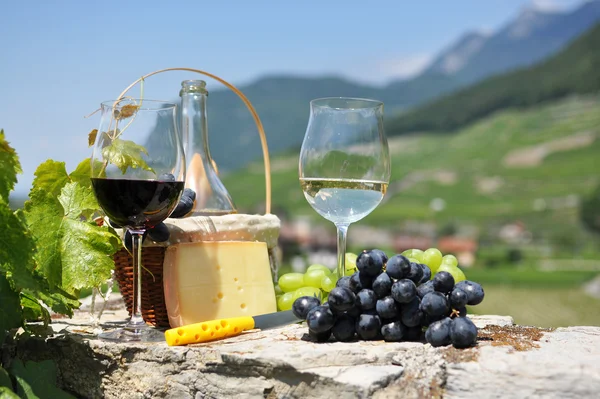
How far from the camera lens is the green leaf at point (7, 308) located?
1.81 m

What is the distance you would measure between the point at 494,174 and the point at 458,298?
98176 mm

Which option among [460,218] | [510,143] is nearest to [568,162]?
[510,143]

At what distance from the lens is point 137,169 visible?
184 centimetres

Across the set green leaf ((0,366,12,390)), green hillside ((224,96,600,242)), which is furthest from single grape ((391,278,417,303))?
green hillside ((224,96,600,242))

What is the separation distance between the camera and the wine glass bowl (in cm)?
180

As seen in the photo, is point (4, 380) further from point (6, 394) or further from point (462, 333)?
point (462, 333)

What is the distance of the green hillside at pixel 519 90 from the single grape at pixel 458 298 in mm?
116667

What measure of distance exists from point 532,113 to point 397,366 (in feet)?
386

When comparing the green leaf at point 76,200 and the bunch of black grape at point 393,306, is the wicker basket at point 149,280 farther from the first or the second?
the bunch of black grape at point 393,306

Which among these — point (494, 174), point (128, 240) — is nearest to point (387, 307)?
point (128, 240)

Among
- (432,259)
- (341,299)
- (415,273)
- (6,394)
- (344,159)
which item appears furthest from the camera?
(432,259)

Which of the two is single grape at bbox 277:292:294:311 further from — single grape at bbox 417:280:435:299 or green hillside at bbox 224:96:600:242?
green hillside at bbox 224:96:600:242

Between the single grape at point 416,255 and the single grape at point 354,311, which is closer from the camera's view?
the single grape at point 354,311

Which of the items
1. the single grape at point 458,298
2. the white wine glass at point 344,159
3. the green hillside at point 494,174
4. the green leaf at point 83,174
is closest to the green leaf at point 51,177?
the green leaf at point 83,174
